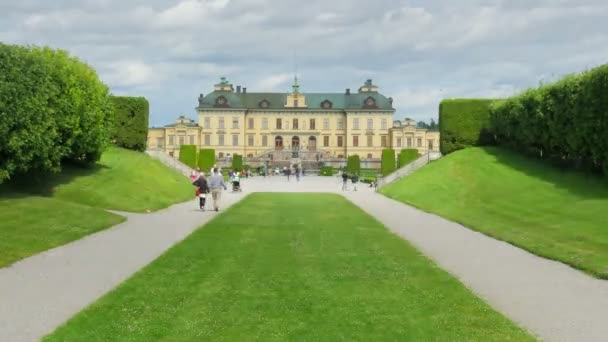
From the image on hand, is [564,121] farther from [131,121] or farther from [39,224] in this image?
[131,121]

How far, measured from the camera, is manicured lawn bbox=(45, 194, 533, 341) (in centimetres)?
643

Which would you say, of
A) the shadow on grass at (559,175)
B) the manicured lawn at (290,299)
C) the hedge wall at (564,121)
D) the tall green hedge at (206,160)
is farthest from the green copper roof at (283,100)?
the manicured lawn at (290,299)

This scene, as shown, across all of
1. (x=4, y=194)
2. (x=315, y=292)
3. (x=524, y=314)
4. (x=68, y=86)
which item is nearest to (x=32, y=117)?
(x=4, y=194)

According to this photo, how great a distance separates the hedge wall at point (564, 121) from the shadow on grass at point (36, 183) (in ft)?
65.3

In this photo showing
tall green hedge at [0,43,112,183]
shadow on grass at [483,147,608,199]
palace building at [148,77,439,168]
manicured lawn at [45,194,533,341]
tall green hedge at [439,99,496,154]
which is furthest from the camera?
palace building at [148,77,439,168]

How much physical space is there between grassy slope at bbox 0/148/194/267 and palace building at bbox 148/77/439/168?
6282 centimetres

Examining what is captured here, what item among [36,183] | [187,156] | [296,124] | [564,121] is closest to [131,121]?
[187,156]

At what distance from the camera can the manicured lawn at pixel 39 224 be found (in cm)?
1254

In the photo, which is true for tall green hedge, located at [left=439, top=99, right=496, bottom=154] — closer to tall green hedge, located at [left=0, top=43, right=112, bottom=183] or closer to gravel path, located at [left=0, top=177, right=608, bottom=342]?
tall green hedge, located at [left=0, top=43, right=112, bottom=183]

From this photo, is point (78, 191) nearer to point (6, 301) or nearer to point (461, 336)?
point (6, 301)

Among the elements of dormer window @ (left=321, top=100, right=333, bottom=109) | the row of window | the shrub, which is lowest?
the shrub

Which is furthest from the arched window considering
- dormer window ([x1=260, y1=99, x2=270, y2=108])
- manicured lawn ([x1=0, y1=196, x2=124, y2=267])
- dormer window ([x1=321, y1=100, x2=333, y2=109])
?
manicured lawn ([x1=0, y1=196, x2=124, y2=267])

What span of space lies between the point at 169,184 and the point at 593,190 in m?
18.9

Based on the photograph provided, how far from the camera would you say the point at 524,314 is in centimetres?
739
